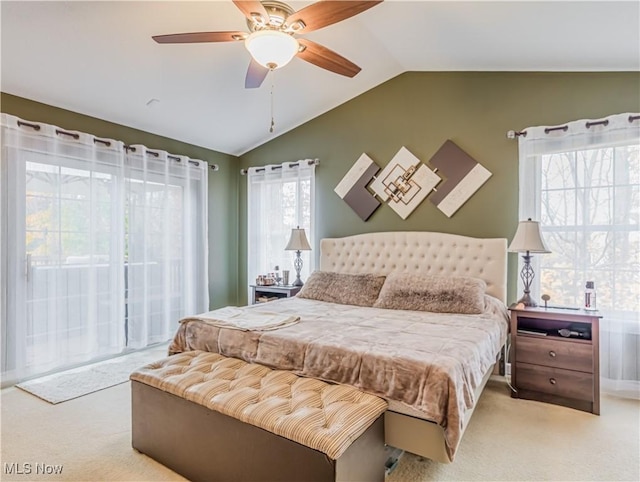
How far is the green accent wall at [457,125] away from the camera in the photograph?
3.41 meters

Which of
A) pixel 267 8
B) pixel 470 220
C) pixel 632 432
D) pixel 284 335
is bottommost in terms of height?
pixel 632 432

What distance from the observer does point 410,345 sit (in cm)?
218

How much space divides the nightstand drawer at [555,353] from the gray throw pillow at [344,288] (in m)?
1.34

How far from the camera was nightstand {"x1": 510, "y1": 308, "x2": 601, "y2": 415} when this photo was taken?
2834mm

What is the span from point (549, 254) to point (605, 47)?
174cm

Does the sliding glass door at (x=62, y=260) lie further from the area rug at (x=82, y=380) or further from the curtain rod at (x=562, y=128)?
the curtain rod at (x=562, y=128)

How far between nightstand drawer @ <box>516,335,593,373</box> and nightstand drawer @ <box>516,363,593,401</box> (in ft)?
0.15

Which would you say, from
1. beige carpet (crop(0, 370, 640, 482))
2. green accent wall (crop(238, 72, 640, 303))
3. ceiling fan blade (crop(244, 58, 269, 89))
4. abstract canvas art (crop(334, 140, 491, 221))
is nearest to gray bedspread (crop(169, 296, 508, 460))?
beige carpet (crop(0, 370, 640, 482))

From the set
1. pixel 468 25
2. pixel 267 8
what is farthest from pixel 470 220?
pixel 267 8

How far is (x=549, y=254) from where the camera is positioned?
345cm

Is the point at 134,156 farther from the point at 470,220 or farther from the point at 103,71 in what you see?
the point at 470,220

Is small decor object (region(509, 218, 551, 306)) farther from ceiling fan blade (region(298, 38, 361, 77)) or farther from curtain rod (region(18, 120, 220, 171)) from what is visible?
curtain rod (region(18, 120, 220, 171))

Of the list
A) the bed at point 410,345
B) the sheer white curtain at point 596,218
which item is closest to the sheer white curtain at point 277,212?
the bed at point 410,345

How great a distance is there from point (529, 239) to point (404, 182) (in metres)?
1.48
